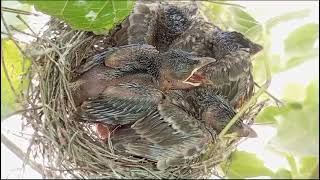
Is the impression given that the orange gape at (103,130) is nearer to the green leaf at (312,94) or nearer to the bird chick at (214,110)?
the bird chick at (214,110)

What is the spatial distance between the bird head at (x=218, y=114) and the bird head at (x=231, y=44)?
0.30ft

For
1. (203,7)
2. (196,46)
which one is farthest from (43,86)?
(203,7)

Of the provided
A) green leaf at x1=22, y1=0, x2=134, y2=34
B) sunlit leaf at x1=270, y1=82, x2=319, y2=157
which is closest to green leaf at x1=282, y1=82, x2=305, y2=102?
sunlit leaf at x1=270, y1=82, x2=319, y2=157

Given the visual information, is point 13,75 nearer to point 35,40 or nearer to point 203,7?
point 35,40

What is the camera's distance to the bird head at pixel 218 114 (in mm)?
850

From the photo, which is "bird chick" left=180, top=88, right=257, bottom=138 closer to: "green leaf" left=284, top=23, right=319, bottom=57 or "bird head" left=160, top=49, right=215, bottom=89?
"bird head" left=160, top=49, right=215, bottom=89

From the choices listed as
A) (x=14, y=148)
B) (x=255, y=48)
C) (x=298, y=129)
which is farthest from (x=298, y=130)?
(x=14, y=148)

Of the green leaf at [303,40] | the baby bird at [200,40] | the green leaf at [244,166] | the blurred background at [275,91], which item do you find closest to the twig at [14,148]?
the blurred background at [275,91]

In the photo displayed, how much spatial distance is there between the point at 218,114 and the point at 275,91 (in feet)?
0.62

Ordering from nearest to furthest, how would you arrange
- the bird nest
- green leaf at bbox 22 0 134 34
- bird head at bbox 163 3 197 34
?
green leaf at bbox 22 0 134 34 → the bird nest → bird head at bbox 163 3 197 34

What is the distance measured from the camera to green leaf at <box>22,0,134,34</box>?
0.67m

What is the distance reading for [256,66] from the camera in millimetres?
1056

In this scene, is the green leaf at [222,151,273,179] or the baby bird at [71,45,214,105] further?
the green leaf at [222,151,273,179]

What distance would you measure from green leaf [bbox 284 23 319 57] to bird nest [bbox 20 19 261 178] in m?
0.19
